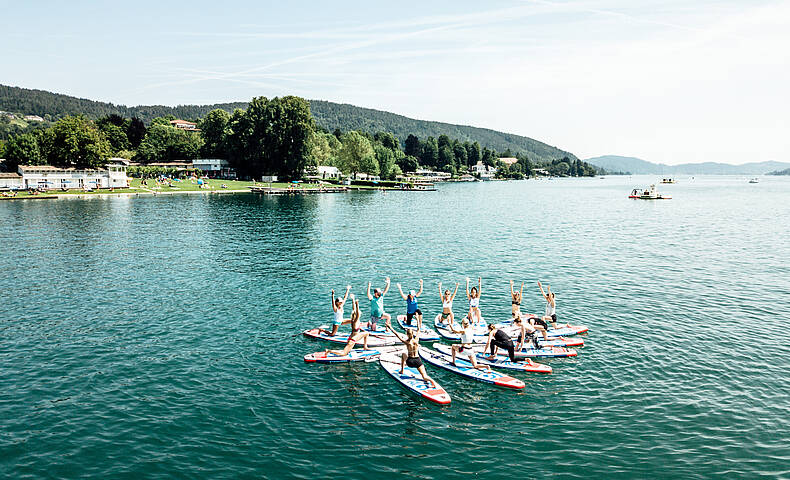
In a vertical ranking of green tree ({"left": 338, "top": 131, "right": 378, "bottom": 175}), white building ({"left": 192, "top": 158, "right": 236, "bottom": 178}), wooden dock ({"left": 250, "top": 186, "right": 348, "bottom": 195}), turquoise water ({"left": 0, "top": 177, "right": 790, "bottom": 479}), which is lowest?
turquoise water ({"left": 0, "top": 177, "right": 790, "bottom": 479})

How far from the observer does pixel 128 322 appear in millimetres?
32469

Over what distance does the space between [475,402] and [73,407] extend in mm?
18276

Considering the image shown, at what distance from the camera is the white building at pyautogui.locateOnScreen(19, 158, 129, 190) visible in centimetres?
13450

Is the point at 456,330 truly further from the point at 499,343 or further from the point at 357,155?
the point at 357,155

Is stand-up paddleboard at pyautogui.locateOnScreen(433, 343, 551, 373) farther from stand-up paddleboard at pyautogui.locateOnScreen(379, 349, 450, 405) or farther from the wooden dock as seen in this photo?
the wooden dock

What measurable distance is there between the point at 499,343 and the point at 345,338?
30.6 ft

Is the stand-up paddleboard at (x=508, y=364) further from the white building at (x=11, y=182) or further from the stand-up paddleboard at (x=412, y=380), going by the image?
the white building at (x=11, y=182)

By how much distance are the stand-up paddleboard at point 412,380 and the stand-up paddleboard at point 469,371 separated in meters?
1.69

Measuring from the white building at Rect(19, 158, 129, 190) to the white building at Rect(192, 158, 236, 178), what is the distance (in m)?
44.1

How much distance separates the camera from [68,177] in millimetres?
140000

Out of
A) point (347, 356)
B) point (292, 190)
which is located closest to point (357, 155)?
point (292, 190)

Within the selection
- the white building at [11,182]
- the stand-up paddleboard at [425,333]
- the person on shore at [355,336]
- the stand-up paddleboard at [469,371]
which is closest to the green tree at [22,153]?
the white building at [11,182]

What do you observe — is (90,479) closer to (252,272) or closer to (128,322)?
(128,322)

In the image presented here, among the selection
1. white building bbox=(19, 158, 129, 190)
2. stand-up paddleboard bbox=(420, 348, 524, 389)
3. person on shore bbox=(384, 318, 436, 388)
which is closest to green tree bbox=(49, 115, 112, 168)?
white building bbox=(19, 158, 129, 190)
